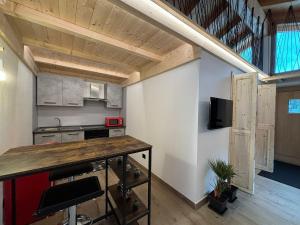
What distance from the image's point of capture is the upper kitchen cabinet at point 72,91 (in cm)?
355

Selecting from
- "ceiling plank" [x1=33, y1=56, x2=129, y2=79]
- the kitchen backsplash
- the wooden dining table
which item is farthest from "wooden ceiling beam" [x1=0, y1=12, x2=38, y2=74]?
the kitchen backsplash

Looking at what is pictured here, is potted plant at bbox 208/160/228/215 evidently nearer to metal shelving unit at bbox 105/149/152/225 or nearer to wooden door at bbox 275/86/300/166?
metal shelving unit at bbox 105/149/152/225

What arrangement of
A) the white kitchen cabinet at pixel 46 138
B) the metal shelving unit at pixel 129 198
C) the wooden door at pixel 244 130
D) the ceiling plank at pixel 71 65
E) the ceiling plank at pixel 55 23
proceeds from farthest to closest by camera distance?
the white kitchen cabinet at pixel 46 138
the ceiling plank at pixel 71 65
the wooden door at pixel 244 130
the metal shelving unit at pixel 129 198
the ceiling plank at pixel 55 23

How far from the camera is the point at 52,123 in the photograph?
368cm

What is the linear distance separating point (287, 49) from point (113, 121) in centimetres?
529

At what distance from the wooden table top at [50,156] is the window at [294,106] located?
4.65m

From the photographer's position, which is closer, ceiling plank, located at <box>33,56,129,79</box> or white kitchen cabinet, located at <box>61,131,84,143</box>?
ceiling plank, located at <box>33,56,129,79</box>

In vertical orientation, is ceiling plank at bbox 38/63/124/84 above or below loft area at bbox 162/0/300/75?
below

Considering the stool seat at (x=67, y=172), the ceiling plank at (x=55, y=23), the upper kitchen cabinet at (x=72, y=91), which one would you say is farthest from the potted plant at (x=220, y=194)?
the upper kitchen cabinet at (x=72, y=91)

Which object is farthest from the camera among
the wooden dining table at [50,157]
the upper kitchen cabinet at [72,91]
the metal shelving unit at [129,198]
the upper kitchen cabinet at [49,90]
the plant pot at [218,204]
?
the upper kitchen cabinet at [72,91]

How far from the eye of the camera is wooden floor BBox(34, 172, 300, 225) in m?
1.82

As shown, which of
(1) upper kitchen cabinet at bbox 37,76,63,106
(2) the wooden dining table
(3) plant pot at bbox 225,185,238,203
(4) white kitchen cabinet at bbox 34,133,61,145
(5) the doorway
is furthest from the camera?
(5) the doorway

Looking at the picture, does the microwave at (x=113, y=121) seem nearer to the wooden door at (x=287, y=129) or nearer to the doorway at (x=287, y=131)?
the doorway at (x=287, y=131)

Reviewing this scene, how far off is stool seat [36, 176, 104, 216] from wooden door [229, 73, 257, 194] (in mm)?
2518
